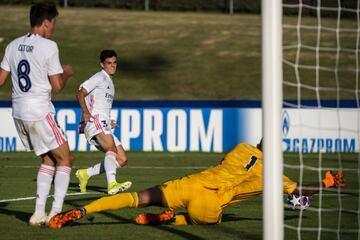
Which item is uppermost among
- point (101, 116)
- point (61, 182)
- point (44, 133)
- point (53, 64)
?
point (53, 64)

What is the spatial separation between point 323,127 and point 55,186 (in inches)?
499

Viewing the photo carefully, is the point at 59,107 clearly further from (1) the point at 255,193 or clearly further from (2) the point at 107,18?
(2) the point at 107,18

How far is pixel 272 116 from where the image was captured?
24.1 feet

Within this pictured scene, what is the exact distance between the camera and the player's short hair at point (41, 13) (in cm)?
978

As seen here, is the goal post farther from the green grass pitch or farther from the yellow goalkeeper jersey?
the yellow goalkeeper jersey

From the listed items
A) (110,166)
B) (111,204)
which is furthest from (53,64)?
(110,166)

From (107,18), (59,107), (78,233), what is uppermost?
(107,18)

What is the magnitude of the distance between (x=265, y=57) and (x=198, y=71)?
93.3ft

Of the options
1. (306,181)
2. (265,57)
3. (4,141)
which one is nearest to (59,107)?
(4,141)

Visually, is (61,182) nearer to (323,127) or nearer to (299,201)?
(299,201)

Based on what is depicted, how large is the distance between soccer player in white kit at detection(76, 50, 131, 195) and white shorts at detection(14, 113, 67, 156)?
3.85 metres

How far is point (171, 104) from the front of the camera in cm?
2230

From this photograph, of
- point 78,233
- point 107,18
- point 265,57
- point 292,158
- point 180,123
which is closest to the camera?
point 265,57

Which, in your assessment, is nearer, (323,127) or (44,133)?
(44,133)
